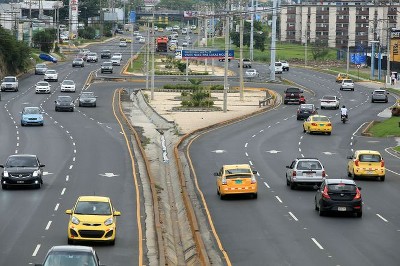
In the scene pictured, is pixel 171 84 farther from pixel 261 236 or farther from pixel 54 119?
pixel 261 236

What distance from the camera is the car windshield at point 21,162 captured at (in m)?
44.5

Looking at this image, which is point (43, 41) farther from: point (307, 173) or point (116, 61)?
point (307, 173)

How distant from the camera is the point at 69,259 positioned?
22.6 meters

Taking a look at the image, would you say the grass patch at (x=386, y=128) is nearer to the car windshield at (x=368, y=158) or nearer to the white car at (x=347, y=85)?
the car windshield at (x=368, y=158)

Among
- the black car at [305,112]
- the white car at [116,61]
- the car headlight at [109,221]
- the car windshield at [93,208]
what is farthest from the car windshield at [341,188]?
the white car at [116,61]

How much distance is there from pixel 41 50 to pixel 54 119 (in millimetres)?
100094

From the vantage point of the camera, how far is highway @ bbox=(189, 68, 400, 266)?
3025 cm

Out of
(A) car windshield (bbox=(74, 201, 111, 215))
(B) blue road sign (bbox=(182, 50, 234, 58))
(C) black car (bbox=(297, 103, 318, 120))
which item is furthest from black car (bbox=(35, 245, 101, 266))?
(B) blue road sign (bbox=(182, 50, 234, 58))

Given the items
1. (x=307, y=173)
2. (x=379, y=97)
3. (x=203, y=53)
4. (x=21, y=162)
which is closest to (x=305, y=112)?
(x=379, y=97)

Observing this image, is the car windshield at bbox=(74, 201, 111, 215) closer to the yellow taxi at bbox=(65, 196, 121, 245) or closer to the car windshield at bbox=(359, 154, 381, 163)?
the yellow taxi at bbox=(65, 196, 121, 245)

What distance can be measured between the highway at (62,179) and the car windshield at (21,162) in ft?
3.57

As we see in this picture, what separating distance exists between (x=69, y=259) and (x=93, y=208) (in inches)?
350

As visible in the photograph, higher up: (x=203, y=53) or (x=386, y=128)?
(x=203, y=53)

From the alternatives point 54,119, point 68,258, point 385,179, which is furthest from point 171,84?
point 68,258
